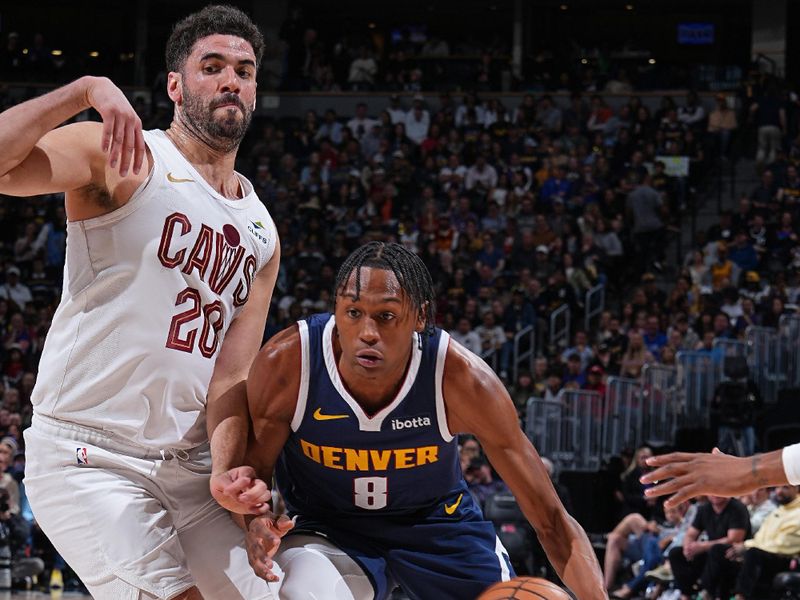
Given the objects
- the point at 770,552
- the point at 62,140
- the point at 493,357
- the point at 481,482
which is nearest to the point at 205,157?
the point at 62,140

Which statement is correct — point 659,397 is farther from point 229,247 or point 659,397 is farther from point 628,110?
point 229,247

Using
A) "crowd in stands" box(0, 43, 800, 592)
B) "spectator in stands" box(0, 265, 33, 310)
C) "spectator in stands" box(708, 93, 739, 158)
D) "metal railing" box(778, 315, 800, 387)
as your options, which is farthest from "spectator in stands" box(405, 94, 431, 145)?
"metal railing" box(778, 315, 800, 387)

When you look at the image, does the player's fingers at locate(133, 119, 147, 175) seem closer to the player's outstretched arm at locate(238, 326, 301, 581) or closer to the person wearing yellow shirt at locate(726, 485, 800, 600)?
the player's outstretched arm at locate(238, 326, 301, 581)

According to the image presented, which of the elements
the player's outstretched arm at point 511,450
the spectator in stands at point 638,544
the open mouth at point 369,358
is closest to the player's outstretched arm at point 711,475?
the player's outstretched arm at point 511,450

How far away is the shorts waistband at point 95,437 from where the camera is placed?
353 cm

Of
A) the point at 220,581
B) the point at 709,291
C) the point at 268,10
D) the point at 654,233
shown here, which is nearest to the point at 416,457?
the point at 220,581

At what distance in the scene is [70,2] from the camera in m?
24.7

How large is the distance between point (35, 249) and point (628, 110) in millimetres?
8835

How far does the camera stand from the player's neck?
3.81 m

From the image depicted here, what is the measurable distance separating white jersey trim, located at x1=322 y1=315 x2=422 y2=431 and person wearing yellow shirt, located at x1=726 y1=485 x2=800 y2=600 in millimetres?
6663

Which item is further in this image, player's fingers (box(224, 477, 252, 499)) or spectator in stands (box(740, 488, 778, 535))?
spectator in stands (box(740, 488, 778, 535))

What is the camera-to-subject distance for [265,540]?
3484 millimetres

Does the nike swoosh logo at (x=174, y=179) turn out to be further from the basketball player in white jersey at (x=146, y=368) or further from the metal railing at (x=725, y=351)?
the metal railing at (x=725, y=351)

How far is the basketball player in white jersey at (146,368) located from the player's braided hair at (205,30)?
51mm
